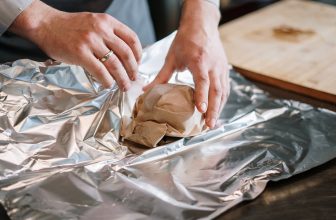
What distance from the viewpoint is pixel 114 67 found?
30.5 inches

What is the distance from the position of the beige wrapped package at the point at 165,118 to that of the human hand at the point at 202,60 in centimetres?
2

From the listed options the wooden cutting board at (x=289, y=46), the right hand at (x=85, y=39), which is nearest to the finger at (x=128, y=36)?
the right hand at (x=85, y=39)

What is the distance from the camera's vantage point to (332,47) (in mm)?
1211

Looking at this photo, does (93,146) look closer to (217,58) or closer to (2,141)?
(2,141)

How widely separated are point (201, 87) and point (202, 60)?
68 millimetres

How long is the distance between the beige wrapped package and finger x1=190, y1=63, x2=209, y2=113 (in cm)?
1

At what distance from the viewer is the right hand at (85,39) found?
760mm

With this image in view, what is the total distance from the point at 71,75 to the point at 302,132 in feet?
1.46

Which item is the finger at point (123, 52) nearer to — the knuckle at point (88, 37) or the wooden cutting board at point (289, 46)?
the knuckle at point (88, 37)

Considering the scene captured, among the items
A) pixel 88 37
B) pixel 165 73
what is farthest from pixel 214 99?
pixel 88 37

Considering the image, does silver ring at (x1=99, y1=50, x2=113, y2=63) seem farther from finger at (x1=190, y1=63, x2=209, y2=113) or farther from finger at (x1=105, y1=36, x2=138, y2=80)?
finger at (x1=190, y1=63, x2=209, y2=113)

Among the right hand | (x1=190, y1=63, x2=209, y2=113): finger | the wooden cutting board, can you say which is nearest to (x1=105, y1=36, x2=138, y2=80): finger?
the right hand

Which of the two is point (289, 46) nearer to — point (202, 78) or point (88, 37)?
point (202, 78)

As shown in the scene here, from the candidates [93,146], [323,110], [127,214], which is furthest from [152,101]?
[323,110]
